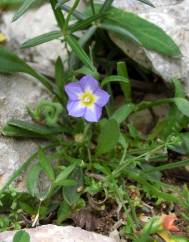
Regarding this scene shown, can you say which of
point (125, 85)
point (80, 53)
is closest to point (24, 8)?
point (80, 53)

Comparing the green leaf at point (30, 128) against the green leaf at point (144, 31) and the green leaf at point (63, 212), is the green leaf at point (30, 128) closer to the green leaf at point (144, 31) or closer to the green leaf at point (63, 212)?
the green leaf at point (63, 212)

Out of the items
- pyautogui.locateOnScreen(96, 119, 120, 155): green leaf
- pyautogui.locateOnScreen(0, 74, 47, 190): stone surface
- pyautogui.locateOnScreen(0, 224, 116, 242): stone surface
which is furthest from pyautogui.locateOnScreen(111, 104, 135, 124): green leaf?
pyautogui.locateOnScreen(0, 224, 116, 242): stone surface

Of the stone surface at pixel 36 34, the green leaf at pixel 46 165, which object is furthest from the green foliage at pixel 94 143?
the stone surface at pixel 36 34

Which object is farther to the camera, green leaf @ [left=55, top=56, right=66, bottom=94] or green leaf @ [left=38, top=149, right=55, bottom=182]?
green leaf @ [left=55, top=56, right=66, bottom=94]

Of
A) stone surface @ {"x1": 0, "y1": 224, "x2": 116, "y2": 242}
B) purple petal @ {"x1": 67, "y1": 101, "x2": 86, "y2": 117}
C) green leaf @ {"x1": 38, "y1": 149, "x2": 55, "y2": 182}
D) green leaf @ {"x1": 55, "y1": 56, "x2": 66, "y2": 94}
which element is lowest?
stone surface @ {"x1": 0, "y1": 224, "x2": 116, "y2": 242}

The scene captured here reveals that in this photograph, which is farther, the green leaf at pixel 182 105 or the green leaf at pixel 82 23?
the green leaf at pixel 82 23

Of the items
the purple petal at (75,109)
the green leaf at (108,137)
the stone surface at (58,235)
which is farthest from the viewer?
the purple petal at (75,109)

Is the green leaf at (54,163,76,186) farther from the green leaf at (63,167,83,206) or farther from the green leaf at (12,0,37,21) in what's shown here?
the green leaf at (12,0,37,21)

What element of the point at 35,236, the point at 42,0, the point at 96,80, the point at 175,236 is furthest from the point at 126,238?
the point at 42,0
